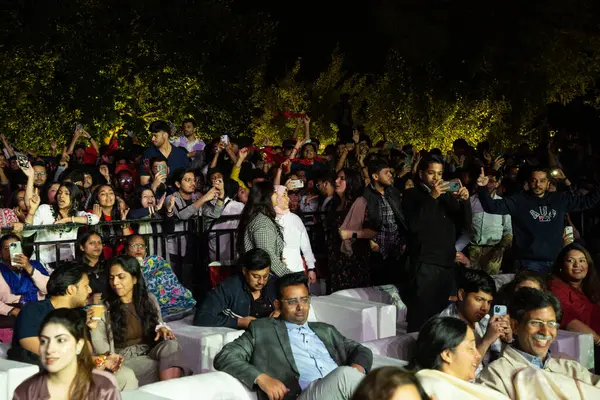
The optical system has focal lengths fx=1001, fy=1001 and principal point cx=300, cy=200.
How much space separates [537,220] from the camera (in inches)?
368

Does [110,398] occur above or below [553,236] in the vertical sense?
below

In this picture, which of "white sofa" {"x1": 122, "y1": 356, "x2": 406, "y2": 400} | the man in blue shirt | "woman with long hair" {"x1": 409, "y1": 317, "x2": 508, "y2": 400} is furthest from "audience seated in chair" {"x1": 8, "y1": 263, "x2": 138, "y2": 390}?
the man in blue shirt

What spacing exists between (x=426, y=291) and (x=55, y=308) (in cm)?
347

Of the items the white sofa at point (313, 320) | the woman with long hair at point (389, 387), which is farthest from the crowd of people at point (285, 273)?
the white sofa at point (313, 320)

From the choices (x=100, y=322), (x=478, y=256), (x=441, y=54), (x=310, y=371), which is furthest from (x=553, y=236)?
(x=441, y=54)

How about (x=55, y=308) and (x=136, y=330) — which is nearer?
(x=55, y=308)

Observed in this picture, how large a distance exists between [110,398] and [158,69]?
53.9ft

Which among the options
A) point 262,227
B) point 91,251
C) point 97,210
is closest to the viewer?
point 91,251

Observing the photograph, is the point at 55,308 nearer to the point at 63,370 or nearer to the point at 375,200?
the point at 63,370

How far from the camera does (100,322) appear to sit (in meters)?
6.99

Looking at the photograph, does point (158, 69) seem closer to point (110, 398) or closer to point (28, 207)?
point (28, 207)

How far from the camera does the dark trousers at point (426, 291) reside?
336 inches

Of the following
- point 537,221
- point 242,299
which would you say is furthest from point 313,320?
point 537,221

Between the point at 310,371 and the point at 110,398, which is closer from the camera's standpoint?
the point at 110,398
